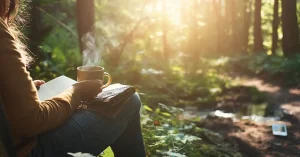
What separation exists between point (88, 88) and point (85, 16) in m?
5.85

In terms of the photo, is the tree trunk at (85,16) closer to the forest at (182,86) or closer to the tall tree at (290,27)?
the forest at (182,86)

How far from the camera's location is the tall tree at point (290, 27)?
42.1 ft

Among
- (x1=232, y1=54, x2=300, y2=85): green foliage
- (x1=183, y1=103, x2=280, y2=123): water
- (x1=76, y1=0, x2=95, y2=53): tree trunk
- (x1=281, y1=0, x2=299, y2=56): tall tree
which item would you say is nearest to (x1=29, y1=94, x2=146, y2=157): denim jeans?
(x1=183, y1=103, x2=280, y2=123): water

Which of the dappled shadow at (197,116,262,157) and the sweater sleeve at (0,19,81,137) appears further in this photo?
the dappled shadow at (197,116,262,157)

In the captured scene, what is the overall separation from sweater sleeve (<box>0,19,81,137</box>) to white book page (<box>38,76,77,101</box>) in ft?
2.13

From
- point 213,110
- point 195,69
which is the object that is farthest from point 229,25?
point 213,110

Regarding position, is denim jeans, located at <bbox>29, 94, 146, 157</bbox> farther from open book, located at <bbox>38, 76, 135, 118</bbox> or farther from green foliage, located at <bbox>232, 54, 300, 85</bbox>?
green foliage, located at <bbox>232, 54, 300, 85</bbox>

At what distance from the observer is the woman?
1688 mm

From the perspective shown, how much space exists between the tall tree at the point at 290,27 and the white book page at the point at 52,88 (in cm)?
1204

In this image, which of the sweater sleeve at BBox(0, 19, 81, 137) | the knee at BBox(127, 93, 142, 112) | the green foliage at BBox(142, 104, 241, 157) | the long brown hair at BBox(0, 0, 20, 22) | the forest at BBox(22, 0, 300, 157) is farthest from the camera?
the forest at BBox(22, 0, 300, 157)

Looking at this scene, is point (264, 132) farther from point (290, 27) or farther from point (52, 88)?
point (290, 27)

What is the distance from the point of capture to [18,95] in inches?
66.6

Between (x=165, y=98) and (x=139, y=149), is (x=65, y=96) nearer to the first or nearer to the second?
(x=139, y=149)

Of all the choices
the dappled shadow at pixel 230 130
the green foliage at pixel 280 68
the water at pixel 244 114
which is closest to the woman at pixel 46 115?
the dappled shadow at pixel 230 130
